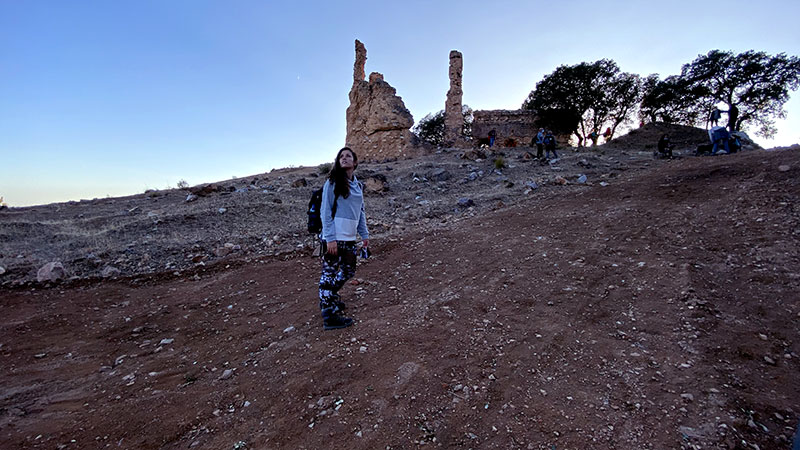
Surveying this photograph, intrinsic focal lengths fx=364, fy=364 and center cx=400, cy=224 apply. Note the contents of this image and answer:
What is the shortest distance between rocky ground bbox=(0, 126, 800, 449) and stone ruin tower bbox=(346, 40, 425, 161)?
11.0 metres

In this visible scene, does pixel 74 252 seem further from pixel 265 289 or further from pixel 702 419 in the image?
pixel 702 419

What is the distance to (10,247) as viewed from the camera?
253 inches

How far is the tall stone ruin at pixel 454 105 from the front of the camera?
19.3m

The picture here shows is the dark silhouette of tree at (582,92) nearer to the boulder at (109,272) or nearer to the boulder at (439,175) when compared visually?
the boulder at (439,175)

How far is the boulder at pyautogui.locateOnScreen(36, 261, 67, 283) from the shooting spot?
16.6 ft

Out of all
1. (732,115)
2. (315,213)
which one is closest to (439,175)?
(315,213)

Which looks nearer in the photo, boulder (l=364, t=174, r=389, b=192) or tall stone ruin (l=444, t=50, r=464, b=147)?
boulder (l=364, t=174, r=389, b=192)

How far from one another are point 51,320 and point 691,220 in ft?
26.2

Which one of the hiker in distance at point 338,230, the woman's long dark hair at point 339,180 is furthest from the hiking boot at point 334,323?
the woman's long dark hair at point 339,180

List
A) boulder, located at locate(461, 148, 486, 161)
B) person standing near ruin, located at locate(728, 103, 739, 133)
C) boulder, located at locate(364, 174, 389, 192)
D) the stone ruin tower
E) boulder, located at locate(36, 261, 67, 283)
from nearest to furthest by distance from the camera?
boulder, located at locate(36, 261, 67, 283) → boulder, located at locate(364, 174, 389, 192) → person standing near ruin, located at locate(728, 103, 739, 133) → boulder, located at locate(461, 148, 486, 161) → the stone ruin tower

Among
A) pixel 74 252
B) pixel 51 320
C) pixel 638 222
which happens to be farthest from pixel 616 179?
pixel 74 252

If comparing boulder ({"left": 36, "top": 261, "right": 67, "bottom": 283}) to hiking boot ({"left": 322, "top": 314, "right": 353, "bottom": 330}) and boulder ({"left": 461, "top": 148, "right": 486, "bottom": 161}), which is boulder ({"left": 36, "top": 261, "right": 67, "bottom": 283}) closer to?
hiking boot ({"left": 322, "top": 314, "right": 353, "bottom": 330})

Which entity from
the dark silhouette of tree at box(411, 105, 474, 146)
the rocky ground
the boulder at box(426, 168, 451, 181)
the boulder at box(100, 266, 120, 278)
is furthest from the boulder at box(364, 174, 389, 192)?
the dark silhouette of tree at box(411, 105, 474, 146)

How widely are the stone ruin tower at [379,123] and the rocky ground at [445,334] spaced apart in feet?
36.0
